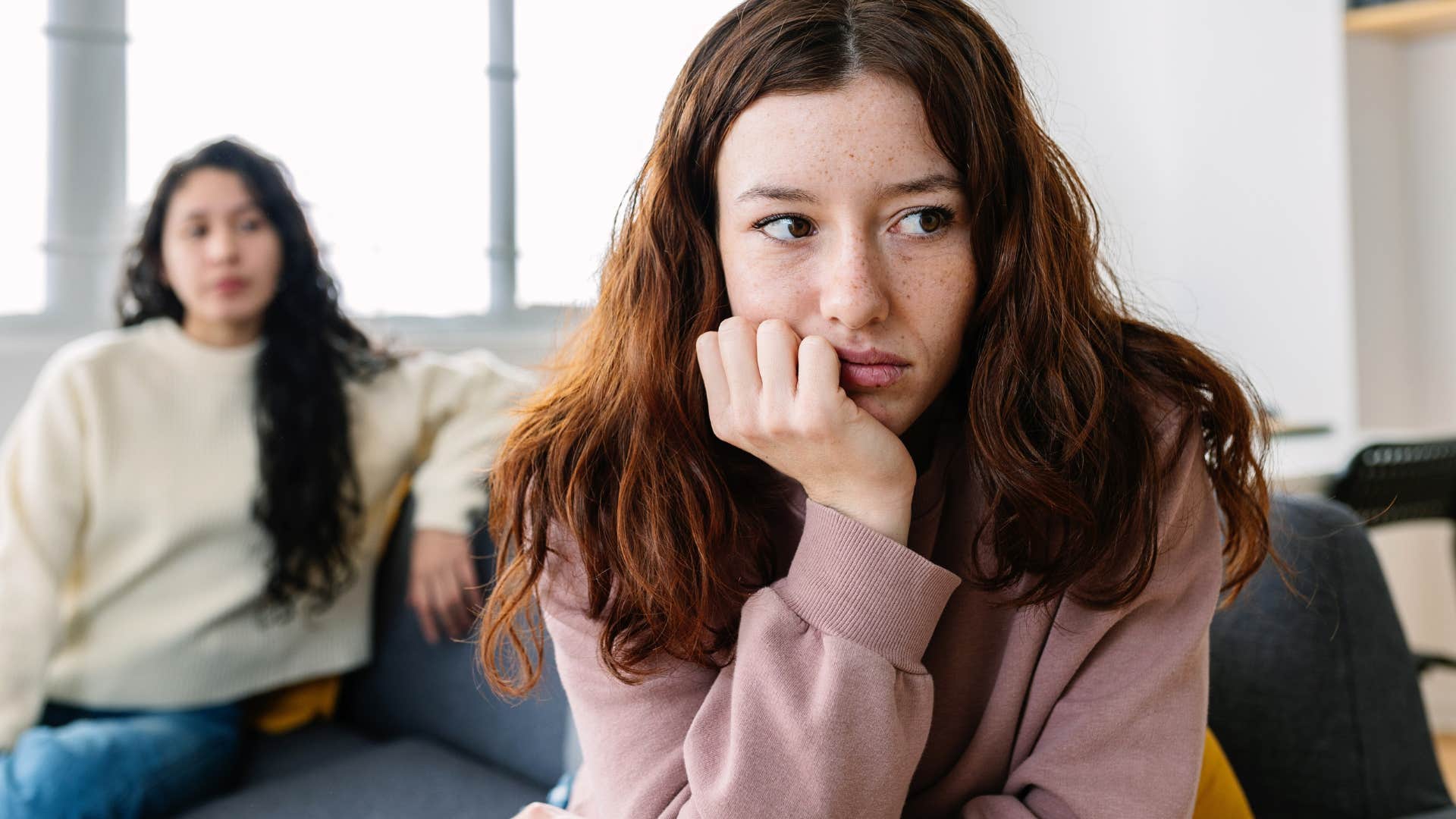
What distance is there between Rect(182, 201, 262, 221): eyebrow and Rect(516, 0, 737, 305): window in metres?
1.20

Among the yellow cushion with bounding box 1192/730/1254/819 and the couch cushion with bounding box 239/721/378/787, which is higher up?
the yellow cushion with bounding box 1192/730/1254/819

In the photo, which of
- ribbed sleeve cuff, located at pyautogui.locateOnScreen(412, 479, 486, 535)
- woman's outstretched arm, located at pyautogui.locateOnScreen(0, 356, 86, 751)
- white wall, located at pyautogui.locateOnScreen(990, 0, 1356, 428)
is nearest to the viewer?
woman's outstretched arm, located at pyautogui.locateOnScreen(0, 356, 86, 751)

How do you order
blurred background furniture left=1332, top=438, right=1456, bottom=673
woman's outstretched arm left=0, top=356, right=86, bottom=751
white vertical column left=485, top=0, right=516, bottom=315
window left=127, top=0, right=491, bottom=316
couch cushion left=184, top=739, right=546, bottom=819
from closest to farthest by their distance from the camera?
couch cushion left=184, top=739, right=546, bottom=819
woman's outstretched arm left=0, top=356, right=86, bottom=751
blurred background furniture left=1332, top=438, right=1456, bottom=673
window left=127, top=0, right=491, bottom=316
white vertical column left=485, top=0, right=516, bottom=315

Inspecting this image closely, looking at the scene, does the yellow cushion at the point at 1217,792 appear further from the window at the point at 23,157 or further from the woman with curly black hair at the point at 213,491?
the window at the point at 23,157

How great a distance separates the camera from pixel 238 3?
2.61 metres

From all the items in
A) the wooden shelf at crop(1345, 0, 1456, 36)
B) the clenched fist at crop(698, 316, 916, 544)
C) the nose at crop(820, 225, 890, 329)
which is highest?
the wooden shelf at crop(1345, 0, 1456, 36)

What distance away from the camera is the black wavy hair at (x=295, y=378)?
71.9 inches

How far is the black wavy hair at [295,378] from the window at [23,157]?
0.46 meters

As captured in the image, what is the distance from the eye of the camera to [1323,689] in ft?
3.48

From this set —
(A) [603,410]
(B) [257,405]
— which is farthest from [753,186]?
(B) [257,405]

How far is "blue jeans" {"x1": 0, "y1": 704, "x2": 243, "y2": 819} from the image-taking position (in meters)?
1.50

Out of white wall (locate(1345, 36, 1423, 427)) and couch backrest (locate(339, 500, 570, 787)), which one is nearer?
couch backrest (locate(339, 500, 570, 787))

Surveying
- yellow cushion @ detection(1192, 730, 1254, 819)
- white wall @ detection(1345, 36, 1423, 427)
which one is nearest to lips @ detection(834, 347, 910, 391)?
yellow cushion @ detection(1192, 730, 1254, 819)

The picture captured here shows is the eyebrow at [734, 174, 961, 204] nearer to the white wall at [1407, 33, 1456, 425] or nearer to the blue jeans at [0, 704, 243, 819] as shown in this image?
the blue jeans at [0, 704, 243, 819]
